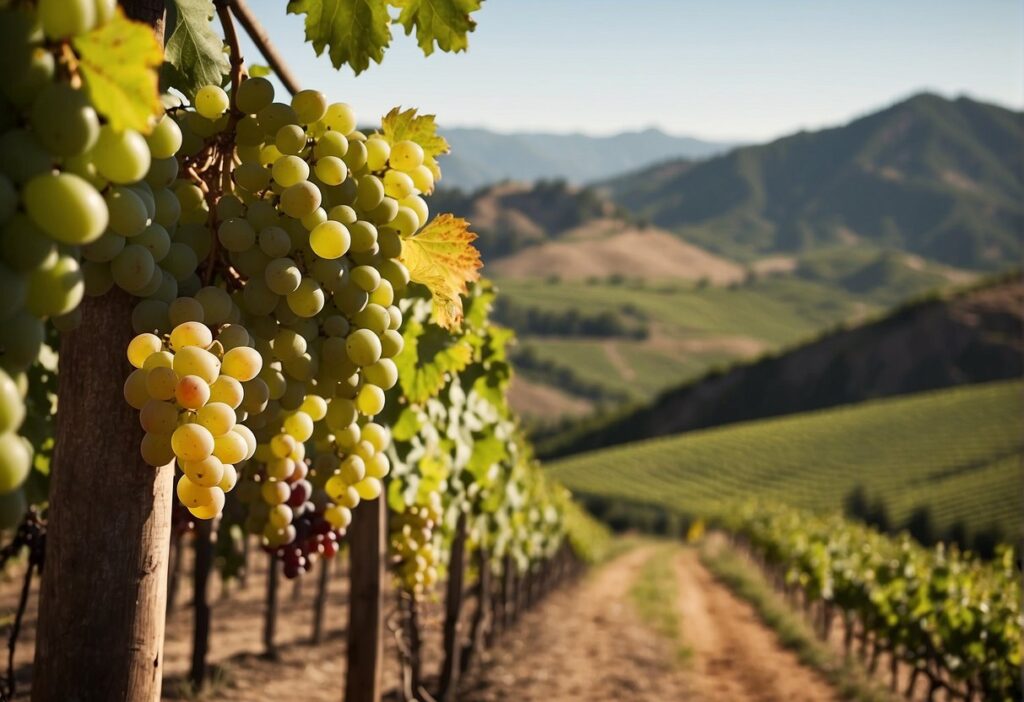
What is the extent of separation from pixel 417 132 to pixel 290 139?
14.0 inches

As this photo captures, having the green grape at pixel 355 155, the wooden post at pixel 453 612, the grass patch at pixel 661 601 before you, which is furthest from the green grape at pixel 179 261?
the grass patch at pixel 661 601

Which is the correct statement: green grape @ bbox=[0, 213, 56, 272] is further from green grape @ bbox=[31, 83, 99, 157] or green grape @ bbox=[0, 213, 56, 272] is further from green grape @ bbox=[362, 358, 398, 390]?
green grape @ bbox=[362, 358, 398, 390]

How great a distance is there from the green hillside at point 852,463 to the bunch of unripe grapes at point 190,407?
44.0 m

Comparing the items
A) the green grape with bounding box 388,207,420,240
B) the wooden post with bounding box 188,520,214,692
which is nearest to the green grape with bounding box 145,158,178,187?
the green grape with bounding box 388,207,420,240

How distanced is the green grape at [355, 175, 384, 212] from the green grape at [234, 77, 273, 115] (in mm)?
216

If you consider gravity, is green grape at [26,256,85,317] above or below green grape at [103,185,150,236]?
below

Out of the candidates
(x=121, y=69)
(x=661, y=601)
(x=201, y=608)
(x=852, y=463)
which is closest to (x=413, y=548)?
(x=201, y=608)

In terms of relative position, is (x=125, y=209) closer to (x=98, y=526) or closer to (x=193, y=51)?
(x=98, y=526)

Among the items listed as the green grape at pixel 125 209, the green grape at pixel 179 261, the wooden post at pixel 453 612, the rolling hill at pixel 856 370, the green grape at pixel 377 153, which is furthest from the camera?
the rolling hill at pixel 856 370

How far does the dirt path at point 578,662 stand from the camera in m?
8.98

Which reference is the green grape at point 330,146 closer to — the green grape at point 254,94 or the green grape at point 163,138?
the green grape at point 254,94

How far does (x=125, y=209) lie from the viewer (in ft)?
3.71

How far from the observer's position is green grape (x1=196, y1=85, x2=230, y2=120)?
4.88 feet

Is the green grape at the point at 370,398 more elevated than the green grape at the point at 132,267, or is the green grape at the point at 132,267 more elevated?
the green grape at the point at 132,267
